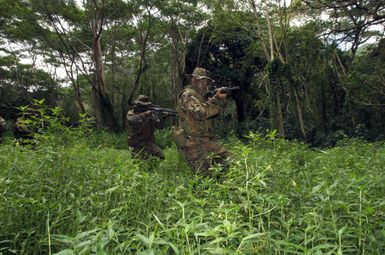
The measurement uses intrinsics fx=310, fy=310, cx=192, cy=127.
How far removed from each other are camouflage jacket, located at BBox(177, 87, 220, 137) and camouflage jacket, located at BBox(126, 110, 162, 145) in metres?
1.50

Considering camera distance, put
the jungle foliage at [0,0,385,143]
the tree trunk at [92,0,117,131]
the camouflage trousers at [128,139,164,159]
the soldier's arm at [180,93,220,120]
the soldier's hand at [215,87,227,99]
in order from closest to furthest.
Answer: the soldier's arm at [180,93,220,120] → the soldier's hand at [215,87,227,99] → the camouflage trousers at [128,139,164,159] → the jungle foliage at [0,0,385,143] → the tree trunk at [92,0,117,131]

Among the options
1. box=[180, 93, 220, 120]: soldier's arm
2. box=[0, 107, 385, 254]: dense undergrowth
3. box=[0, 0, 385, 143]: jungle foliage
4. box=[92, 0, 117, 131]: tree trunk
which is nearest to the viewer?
box=[0, 107, 385, 254]: dense undergrowth

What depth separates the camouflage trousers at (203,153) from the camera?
4.58 metres

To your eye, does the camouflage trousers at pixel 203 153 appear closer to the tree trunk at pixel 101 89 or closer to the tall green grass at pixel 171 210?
the tall green grass at pixel 171 210

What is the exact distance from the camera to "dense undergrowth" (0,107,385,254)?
1.78 metres

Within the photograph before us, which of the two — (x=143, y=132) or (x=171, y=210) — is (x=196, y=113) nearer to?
(x=143, y=132)

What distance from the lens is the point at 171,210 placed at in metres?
2.54

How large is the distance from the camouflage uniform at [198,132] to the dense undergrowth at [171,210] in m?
1.37

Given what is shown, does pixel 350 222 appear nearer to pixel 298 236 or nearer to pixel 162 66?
pixel 298 236

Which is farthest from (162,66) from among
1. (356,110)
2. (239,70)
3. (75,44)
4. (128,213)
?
(128,213)

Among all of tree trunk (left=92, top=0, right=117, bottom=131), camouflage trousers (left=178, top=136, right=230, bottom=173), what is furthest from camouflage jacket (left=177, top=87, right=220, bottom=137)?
tree trunk (left=92, top=0, right=117, bottom=131)

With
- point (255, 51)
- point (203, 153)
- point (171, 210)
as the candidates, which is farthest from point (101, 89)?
point (171, 210)

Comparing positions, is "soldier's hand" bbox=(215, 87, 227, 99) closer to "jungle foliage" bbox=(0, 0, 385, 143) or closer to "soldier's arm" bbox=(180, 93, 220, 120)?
"soldier's arm" bbox=(180, 93, 220, 120)

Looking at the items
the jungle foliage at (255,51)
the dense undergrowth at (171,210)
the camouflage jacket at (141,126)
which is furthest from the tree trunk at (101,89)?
the dense undergrowth at (171,210)
